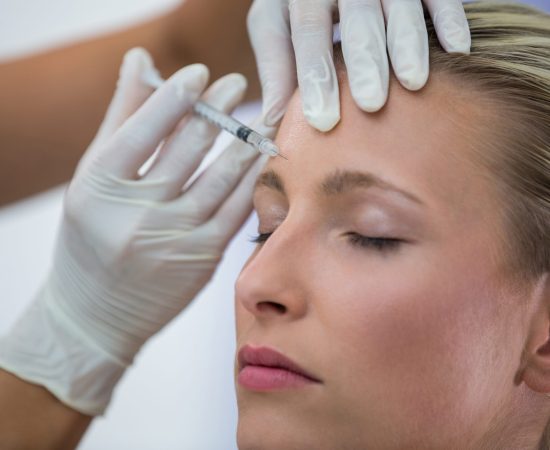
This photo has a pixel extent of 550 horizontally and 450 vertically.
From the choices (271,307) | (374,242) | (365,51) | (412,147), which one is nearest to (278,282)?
(271,307)

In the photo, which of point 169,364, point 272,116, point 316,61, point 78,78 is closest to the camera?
point 316,61

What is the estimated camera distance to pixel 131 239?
162 cm

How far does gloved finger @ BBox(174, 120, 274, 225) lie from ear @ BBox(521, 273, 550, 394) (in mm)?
696

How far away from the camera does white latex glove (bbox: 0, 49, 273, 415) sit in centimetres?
163

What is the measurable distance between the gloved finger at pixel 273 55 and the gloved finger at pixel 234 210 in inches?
6.6

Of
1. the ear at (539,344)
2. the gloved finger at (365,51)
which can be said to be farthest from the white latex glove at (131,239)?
the ear at (539,344)

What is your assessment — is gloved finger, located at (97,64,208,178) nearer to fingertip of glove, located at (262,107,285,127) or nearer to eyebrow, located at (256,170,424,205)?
fingertip of glove, located at (262,107,285,127)

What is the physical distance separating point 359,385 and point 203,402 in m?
1.61

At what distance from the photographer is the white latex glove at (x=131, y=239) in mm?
1632

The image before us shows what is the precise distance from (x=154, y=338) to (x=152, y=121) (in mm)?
1290

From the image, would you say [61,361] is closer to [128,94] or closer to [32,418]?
[32,418]

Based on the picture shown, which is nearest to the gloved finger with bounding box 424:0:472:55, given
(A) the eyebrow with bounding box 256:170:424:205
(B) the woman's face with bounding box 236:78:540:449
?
(B) the woman's face with bounding box 236:78:540:449

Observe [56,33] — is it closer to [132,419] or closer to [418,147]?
[132,419]

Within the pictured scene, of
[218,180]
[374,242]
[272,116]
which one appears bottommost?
[374,242]
